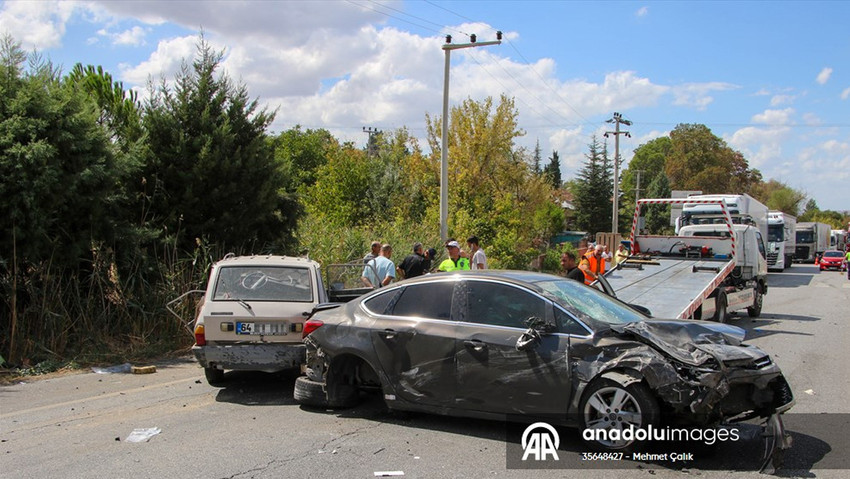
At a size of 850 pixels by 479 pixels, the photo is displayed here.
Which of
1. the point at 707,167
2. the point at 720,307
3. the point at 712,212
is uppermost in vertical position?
the point at 707,167

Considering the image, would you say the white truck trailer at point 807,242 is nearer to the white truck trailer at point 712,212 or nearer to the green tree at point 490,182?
the green tree at point 490,182

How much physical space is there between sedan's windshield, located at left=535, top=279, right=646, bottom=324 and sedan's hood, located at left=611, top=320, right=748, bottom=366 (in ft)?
0.86

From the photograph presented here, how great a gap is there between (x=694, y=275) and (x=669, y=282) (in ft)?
2.55

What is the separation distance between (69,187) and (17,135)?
0.98m

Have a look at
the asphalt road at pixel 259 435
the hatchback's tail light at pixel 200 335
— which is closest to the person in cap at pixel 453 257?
the asphalt road at pixel 259 435

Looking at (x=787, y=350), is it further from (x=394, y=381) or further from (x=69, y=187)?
(x=69, y=187)

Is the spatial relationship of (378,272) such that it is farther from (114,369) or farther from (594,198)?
(594,198)

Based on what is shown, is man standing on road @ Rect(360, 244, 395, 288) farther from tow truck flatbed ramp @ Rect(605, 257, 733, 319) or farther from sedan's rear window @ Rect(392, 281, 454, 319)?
sedan's rear window @ Rect(392, 281, 454, 319)

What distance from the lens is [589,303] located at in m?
5.98

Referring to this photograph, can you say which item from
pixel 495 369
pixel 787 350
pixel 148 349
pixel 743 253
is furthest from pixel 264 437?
pixel 743 253

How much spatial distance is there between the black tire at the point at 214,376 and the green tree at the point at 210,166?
14.9ft

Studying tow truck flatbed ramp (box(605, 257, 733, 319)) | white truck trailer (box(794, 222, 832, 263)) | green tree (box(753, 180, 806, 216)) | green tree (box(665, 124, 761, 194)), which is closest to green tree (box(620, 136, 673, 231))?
green tree (box(665, 124, 761, 194))

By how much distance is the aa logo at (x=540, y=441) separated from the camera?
5.32 meters

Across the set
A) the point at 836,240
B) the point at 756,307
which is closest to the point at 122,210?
the point at 756,307
